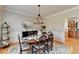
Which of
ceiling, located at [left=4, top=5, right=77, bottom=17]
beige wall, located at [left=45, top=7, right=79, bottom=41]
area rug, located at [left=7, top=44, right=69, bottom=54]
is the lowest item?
area rug, located at [left=7, top=44, right=69, bottom=54]

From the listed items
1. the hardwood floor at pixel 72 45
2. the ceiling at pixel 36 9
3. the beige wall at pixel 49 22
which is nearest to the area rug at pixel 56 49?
the hardwood floor at pixel 72 45

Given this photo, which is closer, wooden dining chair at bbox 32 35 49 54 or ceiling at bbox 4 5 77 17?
ceiling at bbox 4 5 77 17

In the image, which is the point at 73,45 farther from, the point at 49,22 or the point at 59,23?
the point at 49,22

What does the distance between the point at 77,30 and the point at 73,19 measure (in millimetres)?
270

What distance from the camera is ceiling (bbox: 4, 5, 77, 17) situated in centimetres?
224

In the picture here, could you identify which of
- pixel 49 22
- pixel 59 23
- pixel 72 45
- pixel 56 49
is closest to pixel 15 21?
pixel 49 22

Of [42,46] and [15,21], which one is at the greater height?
[15,21]

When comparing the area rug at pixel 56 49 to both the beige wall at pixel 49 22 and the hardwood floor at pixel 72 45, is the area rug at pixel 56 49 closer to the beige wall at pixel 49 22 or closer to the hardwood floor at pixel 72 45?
the hardwood floor at pixel 72 45

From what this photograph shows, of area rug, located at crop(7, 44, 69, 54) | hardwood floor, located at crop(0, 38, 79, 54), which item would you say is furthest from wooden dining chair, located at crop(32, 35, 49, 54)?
hardwood floor, located at crop(0, 38, 79, 54)

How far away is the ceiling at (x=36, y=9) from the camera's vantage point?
88.2 inches

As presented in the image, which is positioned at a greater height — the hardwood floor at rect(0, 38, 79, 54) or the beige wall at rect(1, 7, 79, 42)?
the beige wall at rect(1, 7, 79, 42)

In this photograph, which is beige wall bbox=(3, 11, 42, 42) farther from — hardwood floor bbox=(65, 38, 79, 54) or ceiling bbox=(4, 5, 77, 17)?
hardwood floor bbox=(65, 38, 79, 54)

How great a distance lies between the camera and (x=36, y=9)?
2.33m
